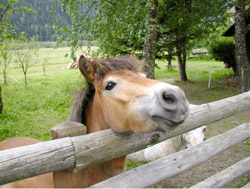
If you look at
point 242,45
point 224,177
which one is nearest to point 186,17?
point 242,45

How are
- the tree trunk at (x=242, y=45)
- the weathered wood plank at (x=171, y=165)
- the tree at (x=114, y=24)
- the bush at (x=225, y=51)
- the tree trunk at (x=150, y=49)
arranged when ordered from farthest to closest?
1. the bush at (x=225, y=51)
2. the tree trunk at (x=242, y=45)
3. the tree trunk at (x=150, y=49)
4. the tree at (x=114, y=24)
5. the weathered wood plank at (x=171, y=165)

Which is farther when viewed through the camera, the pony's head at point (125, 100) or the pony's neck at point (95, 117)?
the pony's neck at point (95, 117)

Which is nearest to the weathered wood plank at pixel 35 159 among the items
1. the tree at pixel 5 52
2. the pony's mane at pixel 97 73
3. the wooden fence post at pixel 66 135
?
the wooden fence post at pixel 66 135

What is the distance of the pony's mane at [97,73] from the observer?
186 cm

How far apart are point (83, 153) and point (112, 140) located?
0.26 meters

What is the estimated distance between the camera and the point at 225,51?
1434 centimetres

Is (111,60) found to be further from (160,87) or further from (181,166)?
(181,166)

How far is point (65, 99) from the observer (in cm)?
848

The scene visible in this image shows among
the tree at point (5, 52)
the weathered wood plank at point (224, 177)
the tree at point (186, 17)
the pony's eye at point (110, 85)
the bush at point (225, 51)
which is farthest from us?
the bush at point (225, 51)

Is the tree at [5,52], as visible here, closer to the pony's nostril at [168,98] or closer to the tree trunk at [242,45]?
the tree trunk at [242,45]

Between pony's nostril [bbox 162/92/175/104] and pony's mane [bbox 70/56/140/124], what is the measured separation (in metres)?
0.64

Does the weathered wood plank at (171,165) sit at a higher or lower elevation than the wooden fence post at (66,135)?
lower

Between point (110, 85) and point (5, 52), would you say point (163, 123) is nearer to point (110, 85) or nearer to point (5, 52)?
point (110, 85)

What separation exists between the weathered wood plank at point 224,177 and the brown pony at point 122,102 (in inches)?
48.8
